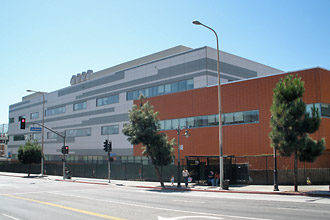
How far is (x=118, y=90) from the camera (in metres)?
53.5

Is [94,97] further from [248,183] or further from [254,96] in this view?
[248,183]

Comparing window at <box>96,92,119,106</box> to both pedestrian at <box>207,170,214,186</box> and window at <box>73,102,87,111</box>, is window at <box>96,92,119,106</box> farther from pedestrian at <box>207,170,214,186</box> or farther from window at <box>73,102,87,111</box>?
pedestrian at <box>207,170,214,186</box>

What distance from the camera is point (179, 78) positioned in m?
42.8

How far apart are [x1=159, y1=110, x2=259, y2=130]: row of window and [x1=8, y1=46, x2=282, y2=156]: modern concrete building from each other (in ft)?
7.16

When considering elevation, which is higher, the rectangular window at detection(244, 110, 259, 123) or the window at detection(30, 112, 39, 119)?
the window at detection(30, 112, 39, 119)

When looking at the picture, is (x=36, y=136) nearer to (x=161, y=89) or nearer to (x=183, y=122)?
(x=161, y=89)

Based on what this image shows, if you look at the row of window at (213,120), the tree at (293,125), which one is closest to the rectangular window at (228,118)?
the row of window at (213,120)

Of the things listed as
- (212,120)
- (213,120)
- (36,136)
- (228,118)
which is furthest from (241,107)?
(36,136)

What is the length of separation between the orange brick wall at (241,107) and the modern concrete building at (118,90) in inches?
50.3

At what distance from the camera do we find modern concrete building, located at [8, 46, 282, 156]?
41.5 m

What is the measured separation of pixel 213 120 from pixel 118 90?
21.6m

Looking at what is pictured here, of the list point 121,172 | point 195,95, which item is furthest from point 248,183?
point 121,172

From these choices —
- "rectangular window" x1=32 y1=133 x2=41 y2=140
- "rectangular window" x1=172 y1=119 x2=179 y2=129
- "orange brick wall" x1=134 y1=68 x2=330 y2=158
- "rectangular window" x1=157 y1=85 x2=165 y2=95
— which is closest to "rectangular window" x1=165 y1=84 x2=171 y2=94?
"rectangular window" x1=157 y1=85 x2=165 y2=95

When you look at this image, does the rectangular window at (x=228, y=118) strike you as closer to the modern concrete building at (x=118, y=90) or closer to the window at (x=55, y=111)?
the modern concrete building at (x=118, y=90)
